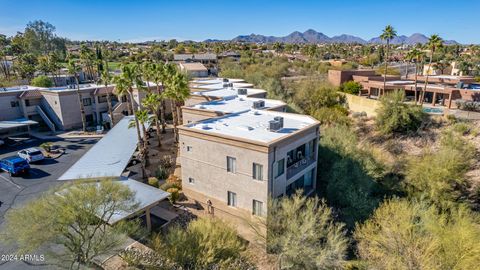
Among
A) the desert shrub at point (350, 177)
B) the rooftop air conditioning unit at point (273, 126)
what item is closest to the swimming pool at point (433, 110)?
the desert shrub at point (350, 177)

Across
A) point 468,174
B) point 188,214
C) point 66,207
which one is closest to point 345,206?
point 188,214

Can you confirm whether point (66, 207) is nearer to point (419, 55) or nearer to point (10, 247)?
point (10, 247)

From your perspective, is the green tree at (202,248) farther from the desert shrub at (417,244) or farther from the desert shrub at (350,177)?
the desert shrub at (350,177)

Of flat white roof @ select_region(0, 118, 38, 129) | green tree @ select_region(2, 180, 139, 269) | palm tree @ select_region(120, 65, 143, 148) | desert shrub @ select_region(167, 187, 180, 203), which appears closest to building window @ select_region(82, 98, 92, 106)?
flat white roof @ select_region(0, 118, 38, 129)

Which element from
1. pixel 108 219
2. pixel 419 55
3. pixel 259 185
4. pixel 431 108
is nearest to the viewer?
pixel 108 219

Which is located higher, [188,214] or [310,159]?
[310,159]

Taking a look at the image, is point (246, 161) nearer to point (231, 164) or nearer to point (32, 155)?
point (231, 164)

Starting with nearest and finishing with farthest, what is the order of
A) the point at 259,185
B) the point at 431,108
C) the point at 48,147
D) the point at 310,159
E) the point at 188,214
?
the point at 259,185 → the point at 188,214 → the point at 310,159 → the point at 48,147 → the point at 431,108
